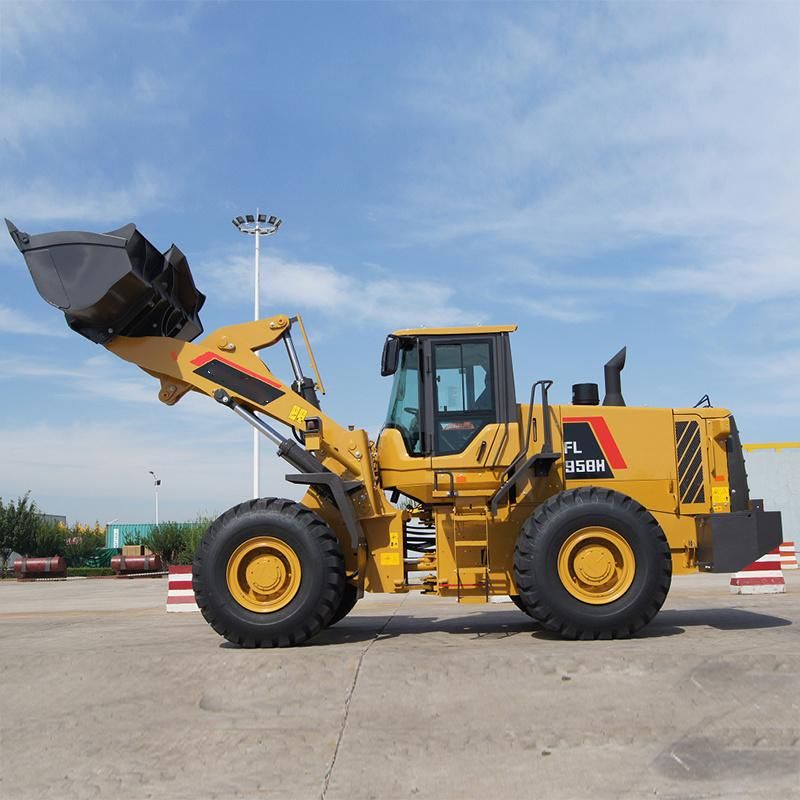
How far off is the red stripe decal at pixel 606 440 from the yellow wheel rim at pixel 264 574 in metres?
3.40

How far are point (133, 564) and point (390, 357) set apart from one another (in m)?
33.1

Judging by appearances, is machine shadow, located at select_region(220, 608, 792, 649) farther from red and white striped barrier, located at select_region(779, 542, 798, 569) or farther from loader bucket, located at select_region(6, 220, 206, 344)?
red and white striped barrier, located at select_region(779, 542, 798, 569)

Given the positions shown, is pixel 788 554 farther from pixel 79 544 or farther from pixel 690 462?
pixel 79 544

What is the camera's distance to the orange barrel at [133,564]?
130 ft

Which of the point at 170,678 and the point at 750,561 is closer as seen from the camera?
the point at 170,678

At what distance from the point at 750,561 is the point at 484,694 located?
3.95 m

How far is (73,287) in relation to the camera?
9695mm

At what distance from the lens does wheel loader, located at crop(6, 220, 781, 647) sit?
9.02 meters

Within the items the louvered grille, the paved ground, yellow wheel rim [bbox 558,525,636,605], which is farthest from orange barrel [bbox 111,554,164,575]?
yellow wheel rim [bbox 558,525,636,605]

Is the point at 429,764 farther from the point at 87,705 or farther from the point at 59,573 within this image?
the point at 59,573

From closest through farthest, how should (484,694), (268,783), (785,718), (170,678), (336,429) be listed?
1. (268,783)
2. (785,718)
3. (484,694)
4. (170,678)
5. (336,429)

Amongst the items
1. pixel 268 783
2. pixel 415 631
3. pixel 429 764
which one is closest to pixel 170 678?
pixel 268 783

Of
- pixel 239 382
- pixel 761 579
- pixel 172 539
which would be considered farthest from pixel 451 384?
pixel 172 539

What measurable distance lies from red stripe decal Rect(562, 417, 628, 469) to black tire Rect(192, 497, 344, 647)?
3075 mm
